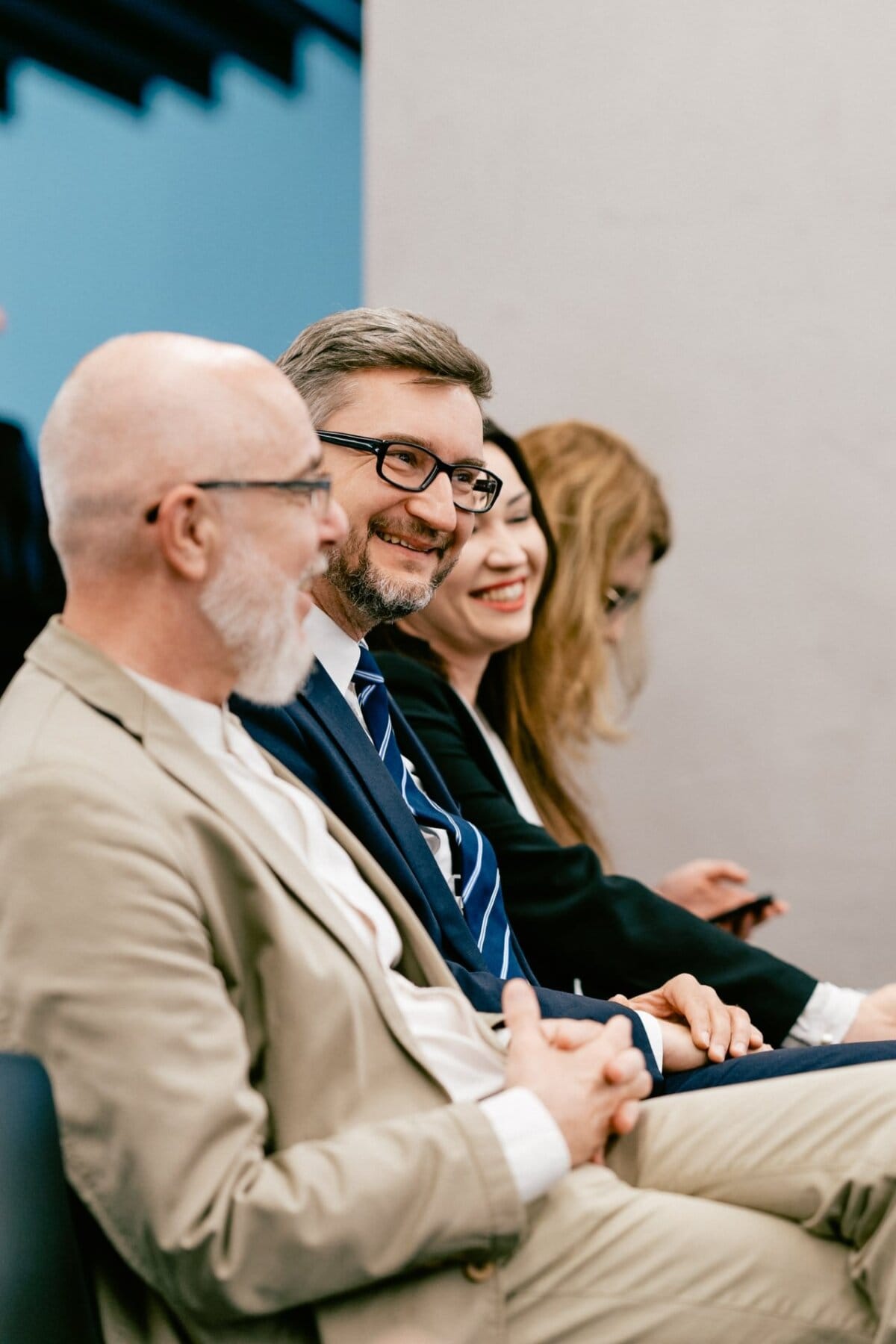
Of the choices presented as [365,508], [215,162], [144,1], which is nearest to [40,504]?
[215,162]

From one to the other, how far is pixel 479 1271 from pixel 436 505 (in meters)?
0.96

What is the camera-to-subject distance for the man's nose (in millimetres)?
1737

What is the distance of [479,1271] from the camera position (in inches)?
42.5

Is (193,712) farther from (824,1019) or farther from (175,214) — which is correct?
(175,214)

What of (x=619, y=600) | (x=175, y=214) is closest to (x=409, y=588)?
(x=619, y=600)

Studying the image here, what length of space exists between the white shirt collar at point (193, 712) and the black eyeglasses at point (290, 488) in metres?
0.14

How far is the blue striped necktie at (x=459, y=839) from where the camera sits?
168 cm

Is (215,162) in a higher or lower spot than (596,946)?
higher

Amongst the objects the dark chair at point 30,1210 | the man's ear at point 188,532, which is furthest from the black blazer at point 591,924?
the dark chair at point 30,1210

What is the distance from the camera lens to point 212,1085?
3.23 ft

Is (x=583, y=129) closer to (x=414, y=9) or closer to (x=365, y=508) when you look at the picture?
(x=414, y=9)

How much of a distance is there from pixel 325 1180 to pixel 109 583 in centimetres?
51

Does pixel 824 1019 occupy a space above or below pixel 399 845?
below

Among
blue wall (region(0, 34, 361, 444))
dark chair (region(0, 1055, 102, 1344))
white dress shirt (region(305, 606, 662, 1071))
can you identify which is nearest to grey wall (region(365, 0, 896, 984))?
blue wall (region(0, 34, 361, 444))
